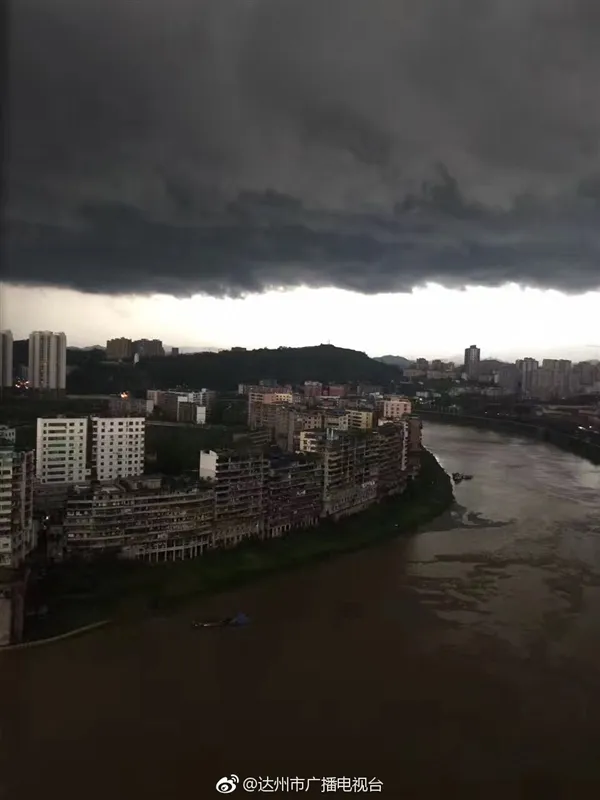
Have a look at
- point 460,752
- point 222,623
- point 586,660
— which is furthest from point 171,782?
point 586,660

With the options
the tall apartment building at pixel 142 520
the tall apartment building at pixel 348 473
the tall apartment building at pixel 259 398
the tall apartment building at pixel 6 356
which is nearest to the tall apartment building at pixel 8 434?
the tall apartment building at pixel 6 356

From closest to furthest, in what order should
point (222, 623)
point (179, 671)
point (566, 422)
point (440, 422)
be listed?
point (179, 671) → point (222, 623) → point (566, 422) → point (440, 422)

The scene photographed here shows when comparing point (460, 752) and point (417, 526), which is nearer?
point (460, 752)

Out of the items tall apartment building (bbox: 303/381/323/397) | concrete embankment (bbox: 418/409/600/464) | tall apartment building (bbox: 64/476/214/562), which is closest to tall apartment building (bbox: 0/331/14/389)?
tall apartment building (bbox: 64/476/214/562)

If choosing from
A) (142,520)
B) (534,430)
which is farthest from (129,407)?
(534,430)

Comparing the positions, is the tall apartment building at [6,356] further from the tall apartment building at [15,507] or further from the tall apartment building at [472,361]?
the tall apartment building at [472,361]

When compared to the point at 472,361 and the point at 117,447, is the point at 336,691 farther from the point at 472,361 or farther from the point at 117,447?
the point at 472,361

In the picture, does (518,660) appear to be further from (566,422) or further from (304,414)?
(566,422)
